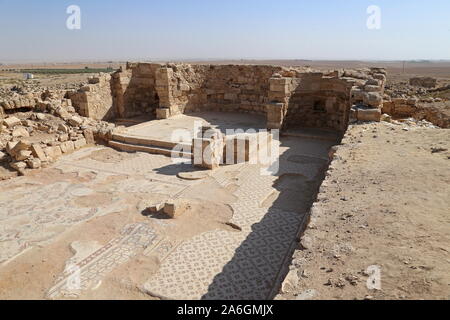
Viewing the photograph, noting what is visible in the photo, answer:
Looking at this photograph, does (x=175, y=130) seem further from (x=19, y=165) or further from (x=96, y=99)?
(x=19, y=165)

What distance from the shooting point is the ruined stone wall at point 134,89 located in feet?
45.8

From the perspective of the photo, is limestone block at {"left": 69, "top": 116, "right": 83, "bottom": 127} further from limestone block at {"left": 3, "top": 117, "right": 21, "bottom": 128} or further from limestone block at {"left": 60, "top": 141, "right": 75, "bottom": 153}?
limestone block at {"left": 3, "top": 117, "right": 21, "bottom": 128}

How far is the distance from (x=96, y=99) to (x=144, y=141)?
4.18 metres

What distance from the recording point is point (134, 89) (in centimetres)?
1444

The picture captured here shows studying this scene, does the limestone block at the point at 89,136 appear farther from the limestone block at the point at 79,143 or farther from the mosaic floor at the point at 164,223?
the mosaic floor at the point at 164,223

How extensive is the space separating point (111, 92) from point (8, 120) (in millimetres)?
4339

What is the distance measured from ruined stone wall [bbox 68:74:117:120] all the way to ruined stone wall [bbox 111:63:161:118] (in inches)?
13.0

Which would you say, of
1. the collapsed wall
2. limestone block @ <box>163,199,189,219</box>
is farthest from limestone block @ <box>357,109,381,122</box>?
limestone block @ <box>163,199,189,219</box>

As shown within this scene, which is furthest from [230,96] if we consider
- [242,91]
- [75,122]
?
[75,122]

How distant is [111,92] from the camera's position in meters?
13.9

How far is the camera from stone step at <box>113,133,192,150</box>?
996 centimetres

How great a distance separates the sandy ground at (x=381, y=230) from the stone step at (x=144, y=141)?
546 cm

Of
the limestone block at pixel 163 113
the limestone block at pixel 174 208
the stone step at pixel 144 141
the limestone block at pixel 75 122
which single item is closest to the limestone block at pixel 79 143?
the limestone block at pixel 75 122
